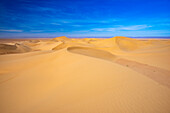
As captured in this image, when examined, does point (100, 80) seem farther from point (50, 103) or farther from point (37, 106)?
point (37, 106)

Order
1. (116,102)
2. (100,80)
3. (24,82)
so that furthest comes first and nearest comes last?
(24,82)
(100,80)
(116,102)

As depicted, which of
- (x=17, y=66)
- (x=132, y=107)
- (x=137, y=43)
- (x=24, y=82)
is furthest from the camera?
(x=137, y=43)

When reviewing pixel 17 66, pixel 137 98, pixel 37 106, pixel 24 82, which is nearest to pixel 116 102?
pixel 137 98

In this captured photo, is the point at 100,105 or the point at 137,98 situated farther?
the point at 137,98

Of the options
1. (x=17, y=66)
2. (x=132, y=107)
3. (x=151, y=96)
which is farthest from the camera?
(x=17, y=66)

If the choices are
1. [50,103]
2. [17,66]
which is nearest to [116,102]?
[50,103]

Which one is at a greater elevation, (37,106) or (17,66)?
(17,66)

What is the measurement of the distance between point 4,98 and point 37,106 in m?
1.61

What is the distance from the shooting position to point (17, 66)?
6.36 m

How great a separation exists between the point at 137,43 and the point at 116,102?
2650cm

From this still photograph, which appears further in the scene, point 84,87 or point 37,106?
point 84,87

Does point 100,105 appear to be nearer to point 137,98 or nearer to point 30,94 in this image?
point 137,98

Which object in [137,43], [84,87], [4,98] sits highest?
[137,43]

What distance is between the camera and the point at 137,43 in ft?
80.9
